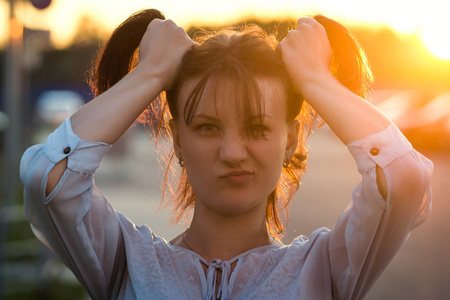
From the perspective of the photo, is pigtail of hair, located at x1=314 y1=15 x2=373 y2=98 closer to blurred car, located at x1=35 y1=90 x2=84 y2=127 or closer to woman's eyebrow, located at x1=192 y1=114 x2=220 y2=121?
woman's eyebrow, located at x1=192 y1=114 x2=220 y2=121

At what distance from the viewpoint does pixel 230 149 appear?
7.63 ft

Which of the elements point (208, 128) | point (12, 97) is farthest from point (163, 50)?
point (12, 97)

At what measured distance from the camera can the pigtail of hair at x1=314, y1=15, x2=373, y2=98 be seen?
254 cm

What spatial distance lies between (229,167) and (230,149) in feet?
0.21

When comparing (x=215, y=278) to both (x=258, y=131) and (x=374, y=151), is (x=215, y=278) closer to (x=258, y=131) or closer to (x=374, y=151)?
(x=258, y=131)

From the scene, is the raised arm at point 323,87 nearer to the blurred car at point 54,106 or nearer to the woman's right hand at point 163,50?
the woman's right hand at point 163,50

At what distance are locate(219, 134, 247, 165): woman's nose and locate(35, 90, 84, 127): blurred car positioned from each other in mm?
12631

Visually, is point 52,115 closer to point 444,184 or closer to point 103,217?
point 444,184

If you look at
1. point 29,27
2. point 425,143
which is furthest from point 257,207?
point 425,143

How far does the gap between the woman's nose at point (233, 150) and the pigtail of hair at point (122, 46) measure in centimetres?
51

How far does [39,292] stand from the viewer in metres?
6.61

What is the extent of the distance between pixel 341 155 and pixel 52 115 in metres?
9.33

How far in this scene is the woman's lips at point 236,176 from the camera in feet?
7.75

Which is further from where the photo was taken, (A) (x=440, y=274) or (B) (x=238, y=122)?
(A) (x=440, y=274)
